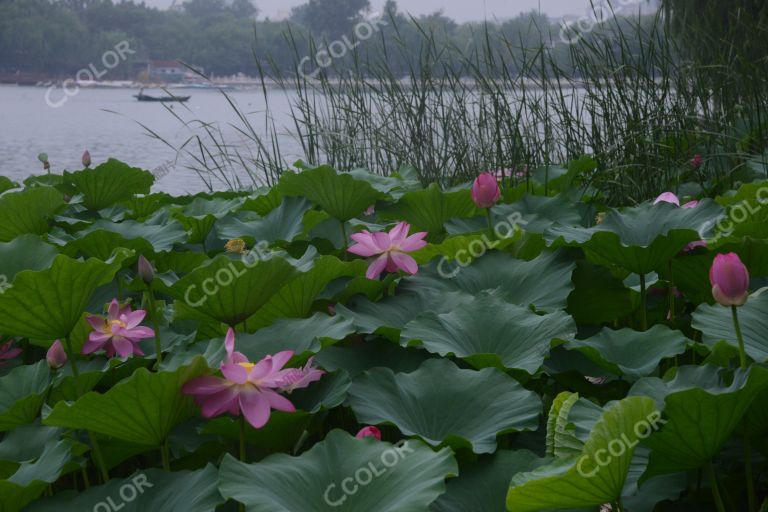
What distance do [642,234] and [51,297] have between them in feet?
2.80

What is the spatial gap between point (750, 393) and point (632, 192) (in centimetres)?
188

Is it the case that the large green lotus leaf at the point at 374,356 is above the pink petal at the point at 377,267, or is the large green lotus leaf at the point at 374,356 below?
below

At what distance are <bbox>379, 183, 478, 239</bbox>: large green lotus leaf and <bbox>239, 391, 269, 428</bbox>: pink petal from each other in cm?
82

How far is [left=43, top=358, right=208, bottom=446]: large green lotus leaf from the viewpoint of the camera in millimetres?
757

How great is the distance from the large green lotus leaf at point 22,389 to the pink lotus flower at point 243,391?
28 cm

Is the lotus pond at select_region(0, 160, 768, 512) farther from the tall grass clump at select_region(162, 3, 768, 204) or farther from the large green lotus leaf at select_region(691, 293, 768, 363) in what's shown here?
the tall grass clump at select_region(162, 3, 768, 204)

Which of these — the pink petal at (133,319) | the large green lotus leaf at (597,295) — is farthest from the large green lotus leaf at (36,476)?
the large green lotus leaf at (597,295)

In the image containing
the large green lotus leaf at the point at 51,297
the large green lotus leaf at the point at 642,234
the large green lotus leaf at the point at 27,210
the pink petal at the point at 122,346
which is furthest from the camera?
the large green lotus leaf at the point at 27,210

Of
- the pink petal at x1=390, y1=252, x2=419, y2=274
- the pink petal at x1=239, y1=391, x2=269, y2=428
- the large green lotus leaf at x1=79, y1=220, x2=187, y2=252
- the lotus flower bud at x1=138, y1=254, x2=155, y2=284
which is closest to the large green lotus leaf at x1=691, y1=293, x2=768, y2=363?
the pink petal at x1=390, y1=252, x2=419, y2=274

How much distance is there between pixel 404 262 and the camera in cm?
119

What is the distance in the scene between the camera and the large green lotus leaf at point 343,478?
0.67 meters

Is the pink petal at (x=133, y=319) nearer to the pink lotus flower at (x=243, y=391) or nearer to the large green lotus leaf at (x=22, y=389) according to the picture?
the large green lotus leaf at (x=22, y=389)

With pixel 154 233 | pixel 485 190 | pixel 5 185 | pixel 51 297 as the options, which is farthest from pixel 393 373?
pixel 5 185

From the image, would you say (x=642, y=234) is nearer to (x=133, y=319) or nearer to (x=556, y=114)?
A: (x=133, y=319)
